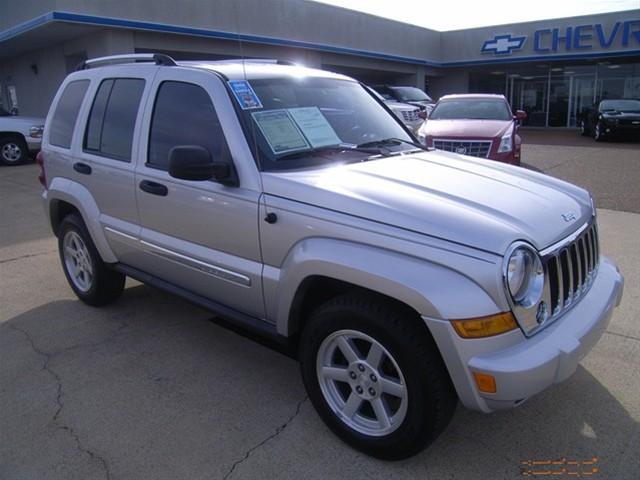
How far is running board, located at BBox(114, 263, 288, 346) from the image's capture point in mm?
3107

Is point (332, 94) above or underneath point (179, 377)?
above

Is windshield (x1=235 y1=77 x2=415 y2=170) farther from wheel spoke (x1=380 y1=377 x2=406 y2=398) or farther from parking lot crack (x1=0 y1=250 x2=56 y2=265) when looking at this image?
parking lot crack (x1=0 y1=250 x2=56 y2=265)

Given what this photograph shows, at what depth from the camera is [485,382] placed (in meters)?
2.27

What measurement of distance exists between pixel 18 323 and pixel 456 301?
3.82 meters

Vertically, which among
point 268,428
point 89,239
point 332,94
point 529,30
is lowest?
point 268,428

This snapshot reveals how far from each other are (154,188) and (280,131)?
99 centimetres

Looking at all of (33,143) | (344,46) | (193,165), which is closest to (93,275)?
(193,165)

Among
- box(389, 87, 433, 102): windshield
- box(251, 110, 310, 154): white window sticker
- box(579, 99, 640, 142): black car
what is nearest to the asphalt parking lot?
box(251, 110, 310, 154): white window sticker

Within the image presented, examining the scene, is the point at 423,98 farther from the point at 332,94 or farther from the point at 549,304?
the point at 549,304

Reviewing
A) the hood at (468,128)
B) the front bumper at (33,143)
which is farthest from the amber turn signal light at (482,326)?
the front bumper at (33,143)

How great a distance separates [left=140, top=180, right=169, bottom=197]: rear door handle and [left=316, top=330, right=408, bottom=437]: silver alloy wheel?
1.52 m

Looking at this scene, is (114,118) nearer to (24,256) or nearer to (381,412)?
(381,412)

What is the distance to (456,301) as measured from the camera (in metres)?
2.27

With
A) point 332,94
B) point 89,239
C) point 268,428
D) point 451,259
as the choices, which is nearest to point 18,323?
point 89,239
